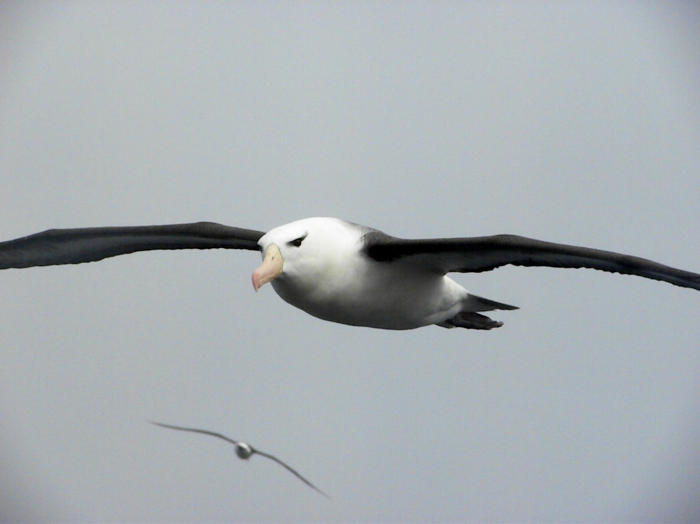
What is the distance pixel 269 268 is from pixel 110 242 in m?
3.42

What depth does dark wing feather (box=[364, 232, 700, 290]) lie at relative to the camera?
8711 millimetres

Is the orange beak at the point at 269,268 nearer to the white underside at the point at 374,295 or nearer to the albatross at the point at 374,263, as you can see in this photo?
the albatross at the point at 374,263

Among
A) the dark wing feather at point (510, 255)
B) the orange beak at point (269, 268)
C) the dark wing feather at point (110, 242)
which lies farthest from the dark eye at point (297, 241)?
the dark wing feather at point (110, 242)

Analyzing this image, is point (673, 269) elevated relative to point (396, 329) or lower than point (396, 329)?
elevated

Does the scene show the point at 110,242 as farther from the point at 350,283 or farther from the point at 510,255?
the point at 510,255

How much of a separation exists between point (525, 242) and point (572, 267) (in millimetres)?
725

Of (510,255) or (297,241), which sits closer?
(297,241)

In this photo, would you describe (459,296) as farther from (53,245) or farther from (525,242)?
(53,245)

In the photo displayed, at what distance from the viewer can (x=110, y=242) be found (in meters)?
10.9

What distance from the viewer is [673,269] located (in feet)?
29.2

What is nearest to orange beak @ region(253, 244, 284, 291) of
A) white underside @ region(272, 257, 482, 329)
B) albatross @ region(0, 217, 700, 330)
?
albatross @ region(0, 217, 700, 330)

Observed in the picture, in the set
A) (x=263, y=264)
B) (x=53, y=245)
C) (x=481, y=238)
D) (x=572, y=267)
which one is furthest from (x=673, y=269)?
(x=53, y=245)

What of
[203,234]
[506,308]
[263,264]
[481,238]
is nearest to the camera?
[263,264]

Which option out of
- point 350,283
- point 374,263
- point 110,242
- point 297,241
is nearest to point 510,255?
point 374,263
